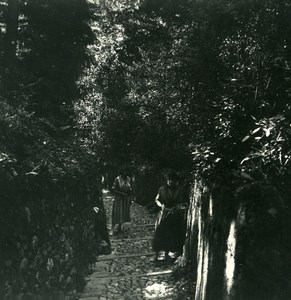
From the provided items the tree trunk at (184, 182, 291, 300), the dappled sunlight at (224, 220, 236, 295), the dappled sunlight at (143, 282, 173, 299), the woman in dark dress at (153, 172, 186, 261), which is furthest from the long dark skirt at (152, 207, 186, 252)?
the dappled sunlight at (224, 220, 236, 295)

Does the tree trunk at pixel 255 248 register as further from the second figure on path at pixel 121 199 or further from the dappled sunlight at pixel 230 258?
the second figure on path at pixel 121 199

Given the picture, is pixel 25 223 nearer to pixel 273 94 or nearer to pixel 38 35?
pixel 273 94

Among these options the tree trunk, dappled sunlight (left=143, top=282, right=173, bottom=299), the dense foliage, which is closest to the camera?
the tree trunk

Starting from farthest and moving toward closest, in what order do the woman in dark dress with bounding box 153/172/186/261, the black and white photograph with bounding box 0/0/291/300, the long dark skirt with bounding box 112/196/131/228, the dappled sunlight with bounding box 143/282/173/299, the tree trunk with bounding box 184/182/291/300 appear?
the long dark skirt with bounding box 112/196/131/228 < the woman in dark dress with bounding box 153/172/186/261 < the dappled sunlight with bounding box 143/282/173/299 < the black and white photograph with bounding box 0/0/291/300 < the tree trunk with bounding box 184/182/291/300

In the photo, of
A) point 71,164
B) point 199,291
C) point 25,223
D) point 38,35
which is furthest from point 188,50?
point 25,223

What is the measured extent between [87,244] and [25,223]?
5002 mm

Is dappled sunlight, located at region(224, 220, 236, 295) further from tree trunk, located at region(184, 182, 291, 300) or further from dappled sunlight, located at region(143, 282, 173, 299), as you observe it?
dappled sunlight, located at region(143, 282, 173, 299)

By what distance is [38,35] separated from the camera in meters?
11.1

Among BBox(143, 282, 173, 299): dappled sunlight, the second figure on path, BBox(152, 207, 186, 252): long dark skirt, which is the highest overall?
the second figure on path

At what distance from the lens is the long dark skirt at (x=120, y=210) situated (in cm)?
1380

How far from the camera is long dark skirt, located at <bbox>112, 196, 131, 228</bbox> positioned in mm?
13797

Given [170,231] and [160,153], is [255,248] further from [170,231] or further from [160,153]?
[160,153]

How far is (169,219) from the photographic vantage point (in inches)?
Result: 394

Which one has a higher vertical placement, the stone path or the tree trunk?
the tree trunk
